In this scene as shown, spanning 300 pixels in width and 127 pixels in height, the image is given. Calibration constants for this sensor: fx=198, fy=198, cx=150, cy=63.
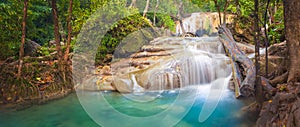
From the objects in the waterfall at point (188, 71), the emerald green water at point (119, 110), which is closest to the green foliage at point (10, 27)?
the emerald green water at point (119, 110)

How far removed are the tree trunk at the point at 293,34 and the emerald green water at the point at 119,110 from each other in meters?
1.14

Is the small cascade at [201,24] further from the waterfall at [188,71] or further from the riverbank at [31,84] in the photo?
the riverbank at [31,84]

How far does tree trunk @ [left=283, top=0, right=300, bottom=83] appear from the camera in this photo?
3.31m

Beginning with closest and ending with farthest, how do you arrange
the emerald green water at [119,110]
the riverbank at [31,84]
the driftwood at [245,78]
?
the driftwood at [245,78]
the emerald green water at [119,110]
the riverbank at [31,84]

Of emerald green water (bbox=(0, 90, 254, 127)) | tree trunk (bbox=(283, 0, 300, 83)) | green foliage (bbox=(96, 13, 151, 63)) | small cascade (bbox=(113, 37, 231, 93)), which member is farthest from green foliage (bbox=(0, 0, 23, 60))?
tree trunk (bbox=(283, 0, 300, 83))

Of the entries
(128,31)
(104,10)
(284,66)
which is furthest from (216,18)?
(284,66)

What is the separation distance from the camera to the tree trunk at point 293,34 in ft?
10.8

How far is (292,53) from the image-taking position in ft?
11.2

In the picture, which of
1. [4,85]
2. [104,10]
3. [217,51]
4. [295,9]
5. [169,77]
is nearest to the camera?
[295,9]

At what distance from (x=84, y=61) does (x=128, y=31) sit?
2424mm

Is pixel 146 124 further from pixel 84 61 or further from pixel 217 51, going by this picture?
pixel 217 51

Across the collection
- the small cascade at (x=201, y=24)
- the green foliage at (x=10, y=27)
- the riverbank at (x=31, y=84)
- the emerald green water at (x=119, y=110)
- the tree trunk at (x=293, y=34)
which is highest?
the small cascade at (x=201, y=24)

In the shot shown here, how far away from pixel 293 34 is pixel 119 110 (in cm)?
418

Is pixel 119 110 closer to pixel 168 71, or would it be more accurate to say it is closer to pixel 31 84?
pixel 168 71
